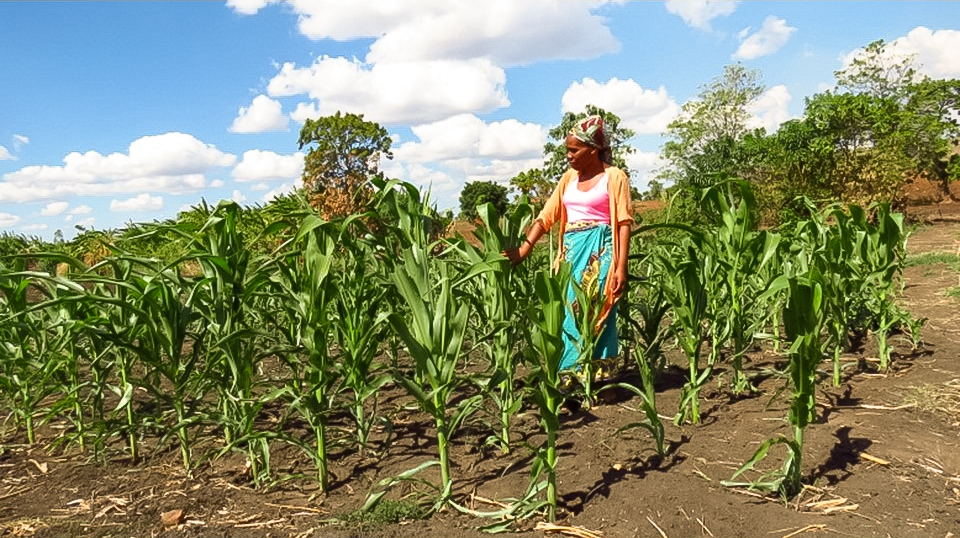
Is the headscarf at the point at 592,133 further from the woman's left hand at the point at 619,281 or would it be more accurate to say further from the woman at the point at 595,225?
the woman's left hand at the point at 619,281

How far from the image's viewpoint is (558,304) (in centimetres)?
208

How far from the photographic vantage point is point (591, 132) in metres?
3.25

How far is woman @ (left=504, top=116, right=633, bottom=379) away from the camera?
326cm

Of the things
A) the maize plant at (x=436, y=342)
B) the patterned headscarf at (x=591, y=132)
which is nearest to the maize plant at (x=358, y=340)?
the maize plant at (x=436, y=342)

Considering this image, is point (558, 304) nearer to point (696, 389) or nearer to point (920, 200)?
point (696, 389)

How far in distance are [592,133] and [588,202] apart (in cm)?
34

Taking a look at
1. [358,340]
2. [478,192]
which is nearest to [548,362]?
[358,340]

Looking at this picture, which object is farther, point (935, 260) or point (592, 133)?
point (935, 260)

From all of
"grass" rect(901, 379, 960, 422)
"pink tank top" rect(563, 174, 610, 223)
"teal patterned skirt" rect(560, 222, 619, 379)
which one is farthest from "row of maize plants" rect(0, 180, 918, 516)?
"grass" rect(901, 379, 960, 422)

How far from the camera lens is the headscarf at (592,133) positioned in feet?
10.6

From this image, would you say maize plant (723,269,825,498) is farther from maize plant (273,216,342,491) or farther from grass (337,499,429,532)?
maize plant (273,216,342,491)

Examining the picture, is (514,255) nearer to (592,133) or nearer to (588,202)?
(588,202)

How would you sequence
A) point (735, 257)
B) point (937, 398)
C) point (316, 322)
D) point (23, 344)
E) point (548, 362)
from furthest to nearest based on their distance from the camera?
point (937, 398), point (735, 257), point (23, 344), point (316, 322), point (548, 362)

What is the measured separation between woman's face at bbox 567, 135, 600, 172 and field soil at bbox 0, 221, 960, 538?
117 centimetres
